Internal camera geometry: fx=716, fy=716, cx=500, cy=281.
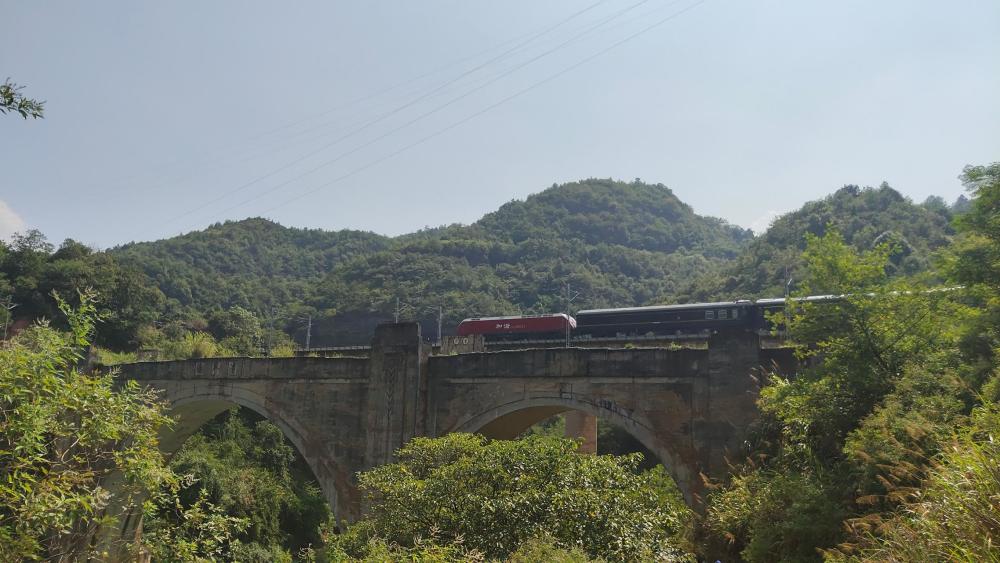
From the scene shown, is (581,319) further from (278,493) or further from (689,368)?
(689,368)

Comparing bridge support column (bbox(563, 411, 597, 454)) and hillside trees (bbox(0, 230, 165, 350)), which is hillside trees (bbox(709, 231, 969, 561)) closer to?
bridge support column (bbox(563, 411, 597, 454))

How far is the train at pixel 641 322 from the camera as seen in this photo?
25391 millimetres

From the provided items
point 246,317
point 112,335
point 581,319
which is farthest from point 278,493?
point 246,317

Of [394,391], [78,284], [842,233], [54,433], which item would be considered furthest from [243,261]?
[54,433]

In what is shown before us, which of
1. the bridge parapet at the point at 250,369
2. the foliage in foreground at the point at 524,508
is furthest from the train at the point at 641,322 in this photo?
the foliage in foreground at the point at 524,508

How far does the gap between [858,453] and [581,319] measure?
2212 cm

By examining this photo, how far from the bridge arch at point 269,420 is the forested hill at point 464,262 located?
33246mm

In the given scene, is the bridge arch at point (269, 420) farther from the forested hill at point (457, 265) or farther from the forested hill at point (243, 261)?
the forested hill at point (243, 261)

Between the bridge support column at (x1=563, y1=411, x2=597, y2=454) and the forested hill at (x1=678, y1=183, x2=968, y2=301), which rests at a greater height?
the forested hill at (x1=678, y1=183, x2=968, y2=301)

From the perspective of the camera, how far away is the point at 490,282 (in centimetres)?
6681

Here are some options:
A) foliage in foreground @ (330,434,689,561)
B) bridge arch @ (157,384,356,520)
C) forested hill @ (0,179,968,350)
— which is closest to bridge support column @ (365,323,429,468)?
bridge arch @ (157,384,356,520)

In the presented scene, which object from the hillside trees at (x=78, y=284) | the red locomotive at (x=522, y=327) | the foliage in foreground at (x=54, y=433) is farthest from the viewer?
the hillside trees at (x=78, y=284)

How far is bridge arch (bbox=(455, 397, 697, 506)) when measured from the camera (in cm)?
1351

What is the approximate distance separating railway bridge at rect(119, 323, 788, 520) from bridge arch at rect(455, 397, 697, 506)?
2cm
